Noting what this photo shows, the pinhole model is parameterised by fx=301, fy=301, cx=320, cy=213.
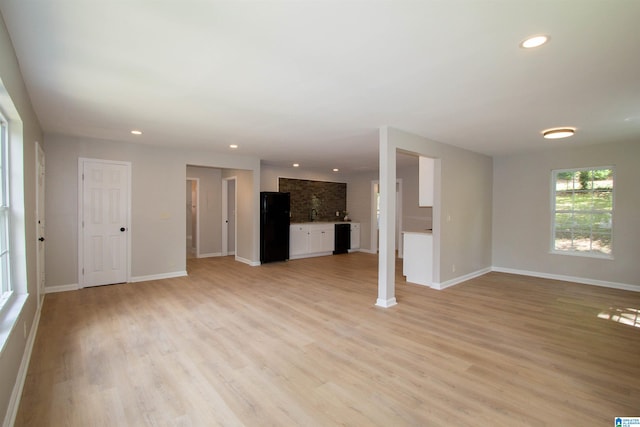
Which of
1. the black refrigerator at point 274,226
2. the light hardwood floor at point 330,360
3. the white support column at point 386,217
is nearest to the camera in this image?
the light hardwood floor at point 330,360

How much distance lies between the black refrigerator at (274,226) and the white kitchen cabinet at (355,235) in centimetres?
233

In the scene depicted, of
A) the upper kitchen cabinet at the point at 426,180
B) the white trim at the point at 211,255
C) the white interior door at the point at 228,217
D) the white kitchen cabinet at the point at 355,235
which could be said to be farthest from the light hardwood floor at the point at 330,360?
the white kitchen cabinet at the point at 355,235

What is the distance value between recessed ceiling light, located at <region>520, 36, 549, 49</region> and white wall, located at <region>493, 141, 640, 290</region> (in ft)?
13.5

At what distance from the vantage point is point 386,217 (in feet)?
13.1

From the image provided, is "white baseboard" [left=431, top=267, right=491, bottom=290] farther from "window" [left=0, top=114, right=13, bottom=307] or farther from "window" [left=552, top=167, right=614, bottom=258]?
"window" [left=0, top=114, right=13, bottom=307]

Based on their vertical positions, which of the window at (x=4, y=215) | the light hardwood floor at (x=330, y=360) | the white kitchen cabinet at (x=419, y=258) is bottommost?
the light hardwood floor at (x=330, y=360)

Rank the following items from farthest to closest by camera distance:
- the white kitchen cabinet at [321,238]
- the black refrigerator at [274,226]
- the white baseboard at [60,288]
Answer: the white kitchen cabinet at [321,238]
the black refrigerator at [274,226]
the white baseboard at [60,288]

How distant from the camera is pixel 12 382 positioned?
1.98 metres

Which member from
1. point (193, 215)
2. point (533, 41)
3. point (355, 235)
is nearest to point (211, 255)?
point (193, 215)

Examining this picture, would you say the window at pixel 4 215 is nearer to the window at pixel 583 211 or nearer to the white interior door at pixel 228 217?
the white interior door at pixel 228 217

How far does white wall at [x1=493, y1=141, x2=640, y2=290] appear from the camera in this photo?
193 inches

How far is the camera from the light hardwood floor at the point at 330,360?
6.44ft

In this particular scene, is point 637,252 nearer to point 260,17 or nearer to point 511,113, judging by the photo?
point 511,113

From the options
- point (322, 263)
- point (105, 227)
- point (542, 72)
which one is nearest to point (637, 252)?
point (542, 72)
